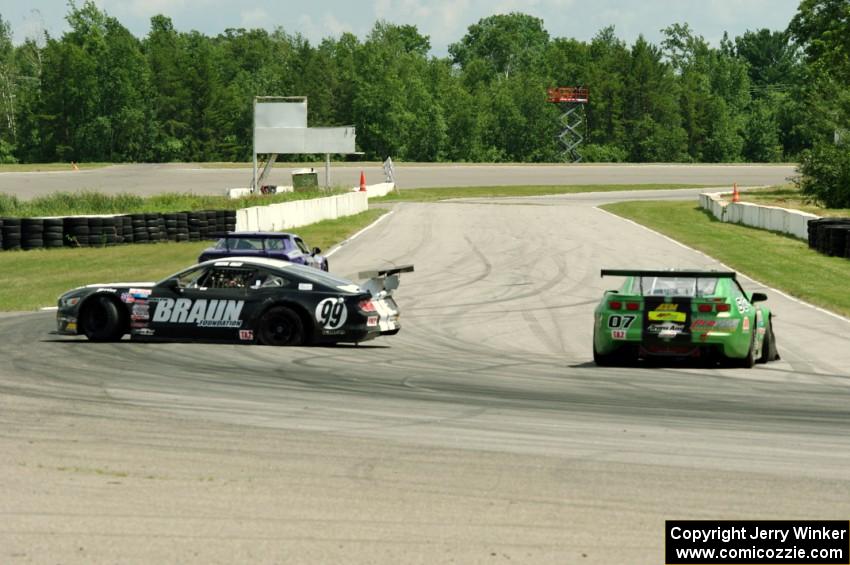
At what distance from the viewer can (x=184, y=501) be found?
26.6ft

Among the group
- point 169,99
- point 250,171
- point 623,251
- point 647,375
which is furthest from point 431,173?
point 647,375

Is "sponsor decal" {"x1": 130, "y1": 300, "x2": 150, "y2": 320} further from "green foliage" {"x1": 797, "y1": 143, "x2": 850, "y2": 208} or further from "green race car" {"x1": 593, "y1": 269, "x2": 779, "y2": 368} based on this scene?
"green foliage" {"x1": 797, "y1": 143, "x2": 850, "y2": 208}

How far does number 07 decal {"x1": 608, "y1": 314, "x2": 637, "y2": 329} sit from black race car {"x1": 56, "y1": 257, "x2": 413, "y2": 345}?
11.3 ft

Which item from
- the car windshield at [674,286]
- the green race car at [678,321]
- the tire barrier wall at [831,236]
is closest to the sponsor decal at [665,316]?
the green race car at [678,321]

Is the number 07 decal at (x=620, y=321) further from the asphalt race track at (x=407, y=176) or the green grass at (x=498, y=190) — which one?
the asphalt race track at (x=407, y=176)

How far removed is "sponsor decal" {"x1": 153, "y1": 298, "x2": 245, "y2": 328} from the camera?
1739 centimetres

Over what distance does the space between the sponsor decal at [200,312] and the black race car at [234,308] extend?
0.01m

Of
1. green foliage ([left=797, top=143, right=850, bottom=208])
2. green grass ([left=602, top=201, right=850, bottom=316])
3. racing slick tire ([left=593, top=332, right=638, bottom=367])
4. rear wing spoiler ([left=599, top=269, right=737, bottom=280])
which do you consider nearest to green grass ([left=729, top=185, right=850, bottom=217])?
green foliage ([left=797, top=143, right=850, bottom=208])

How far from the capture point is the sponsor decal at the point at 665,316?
1545 cm

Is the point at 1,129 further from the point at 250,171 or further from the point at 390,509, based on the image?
the point at 390,509

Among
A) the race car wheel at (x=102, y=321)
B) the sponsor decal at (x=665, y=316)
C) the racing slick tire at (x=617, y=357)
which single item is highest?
the sponsor decal at (x=665, y=316)

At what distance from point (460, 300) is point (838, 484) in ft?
52.3

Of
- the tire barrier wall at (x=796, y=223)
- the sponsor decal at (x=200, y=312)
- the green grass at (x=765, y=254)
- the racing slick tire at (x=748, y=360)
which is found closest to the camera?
the racing slick tire at (x=748, y=360)

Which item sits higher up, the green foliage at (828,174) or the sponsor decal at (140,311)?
the green foliage at (828,174)
